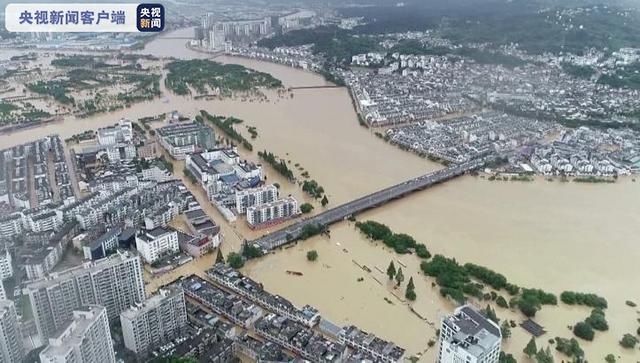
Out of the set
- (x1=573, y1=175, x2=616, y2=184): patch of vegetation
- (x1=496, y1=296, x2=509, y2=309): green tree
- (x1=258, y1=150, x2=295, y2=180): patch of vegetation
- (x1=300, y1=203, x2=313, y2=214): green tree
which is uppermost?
(x1=573, y1=175, x2=616, y2=184): patch of vegetation

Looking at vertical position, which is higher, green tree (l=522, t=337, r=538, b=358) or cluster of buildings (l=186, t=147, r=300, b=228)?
cluster of buildings (l=186, t=147, r=300, b=228)

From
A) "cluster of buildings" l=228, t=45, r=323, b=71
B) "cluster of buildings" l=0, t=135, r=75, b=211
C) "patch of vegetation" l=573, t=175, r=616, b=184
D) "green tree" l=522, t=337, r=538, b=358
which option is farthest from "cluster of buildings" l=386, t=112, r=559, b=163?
"cluster of buildings" l=228, t=45, r=323, b=71

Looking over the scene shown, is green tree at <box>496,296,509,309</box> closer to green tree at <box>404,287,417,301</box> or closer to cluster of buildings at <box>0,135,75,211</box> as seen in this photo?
green tree at <box>404,287,417,301</box>

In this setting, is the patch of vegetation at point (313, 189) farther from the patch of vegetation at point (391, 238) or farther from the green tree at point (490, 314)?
the green tree at point (490, 314)

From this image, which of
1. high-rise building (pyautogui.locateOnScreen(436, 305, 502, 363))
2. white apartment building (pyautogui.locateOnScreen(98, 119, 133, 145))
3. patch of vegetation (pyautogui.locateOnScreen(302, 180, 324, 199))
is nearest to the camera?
high-rise building (pyautogui.locateOnScreen(436, 305, 502, 363))

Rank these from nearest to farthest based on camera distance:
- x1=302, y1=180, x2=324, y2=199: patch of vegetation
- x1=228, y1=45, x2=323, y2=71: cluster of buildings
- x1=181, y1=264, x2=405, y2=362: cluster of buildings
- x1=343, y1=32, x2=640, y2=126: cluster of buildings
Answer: x1=181, y1=264, x2=405, y2=362: cluster of buildings
x1=302, y1=180, x2=324, y2=199: patch of vegetation
x1=343, y1=32, x2=640, y2=126: cluster of buildings
x1=228, y1=45, x2=323, y2=71: cluster of buildings

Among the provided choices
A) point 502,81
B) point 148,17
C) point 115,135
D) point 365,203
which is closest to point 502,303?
point 365,203
